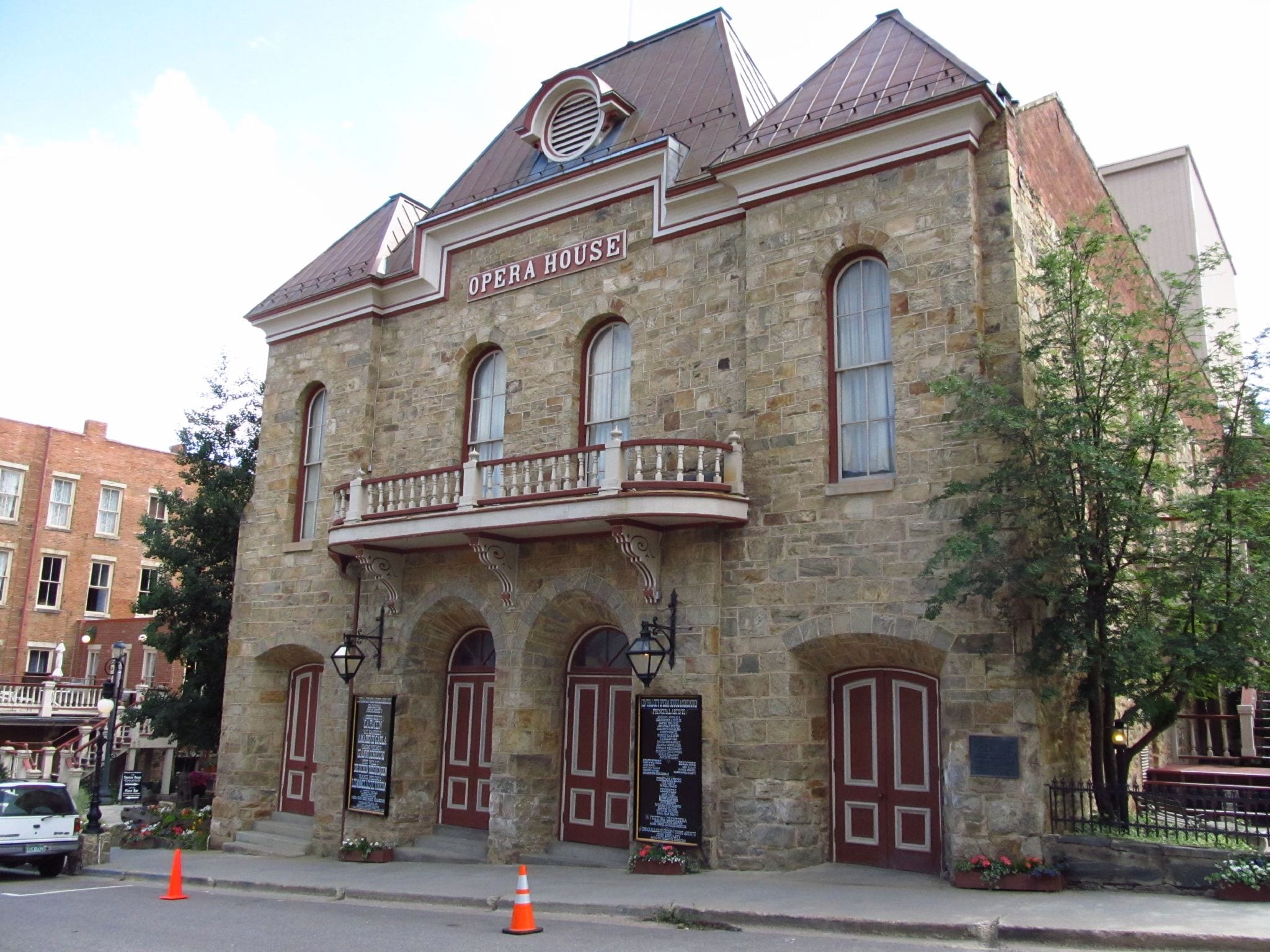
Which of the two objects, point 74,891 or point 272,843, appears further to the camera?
point 272,843

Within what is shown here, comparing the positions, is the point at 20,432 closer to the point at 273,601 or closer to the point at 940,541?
the point at 273,601

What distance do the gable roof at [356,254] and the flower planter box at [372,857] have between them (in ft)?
29.9

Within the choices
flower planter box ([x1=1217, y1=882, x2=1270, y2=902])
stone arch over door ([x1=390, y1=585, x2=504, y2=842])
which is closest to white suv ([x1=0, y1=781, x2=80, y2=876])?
stone arch over door ([x1=390, y1=585, x2=504, y2=842])

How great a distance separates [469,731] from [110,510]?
2788cm

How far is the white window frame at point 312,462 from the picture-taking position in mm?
18406

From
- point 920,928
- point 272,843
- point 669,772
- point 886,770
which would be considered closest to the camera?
point 920,928

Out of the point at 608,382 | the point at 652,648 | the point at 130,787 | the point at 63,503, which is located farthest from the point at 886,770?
the point at 63,503

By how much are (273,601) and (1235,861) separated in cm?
1438

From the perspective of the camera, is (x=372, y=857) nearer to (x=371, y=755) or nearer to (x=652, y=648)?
(x=371, y=755)

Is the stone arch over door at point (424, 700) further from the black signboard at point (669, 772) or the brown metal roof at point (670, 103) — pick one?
the brown metal roof at point (670, 103)

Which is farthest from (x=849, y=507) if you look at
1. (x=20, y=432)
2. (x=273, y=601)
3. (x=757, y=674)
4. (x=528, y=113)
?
(x=20, y=432)

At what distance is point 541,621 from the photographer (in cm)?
1472

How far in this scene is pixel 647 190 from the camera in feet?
49.8

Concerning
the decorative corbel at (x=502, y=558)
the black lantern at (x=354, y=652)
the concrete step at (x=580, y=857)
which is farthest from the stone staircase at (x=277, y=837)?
the decorative corbel at (x=502, y=558)
